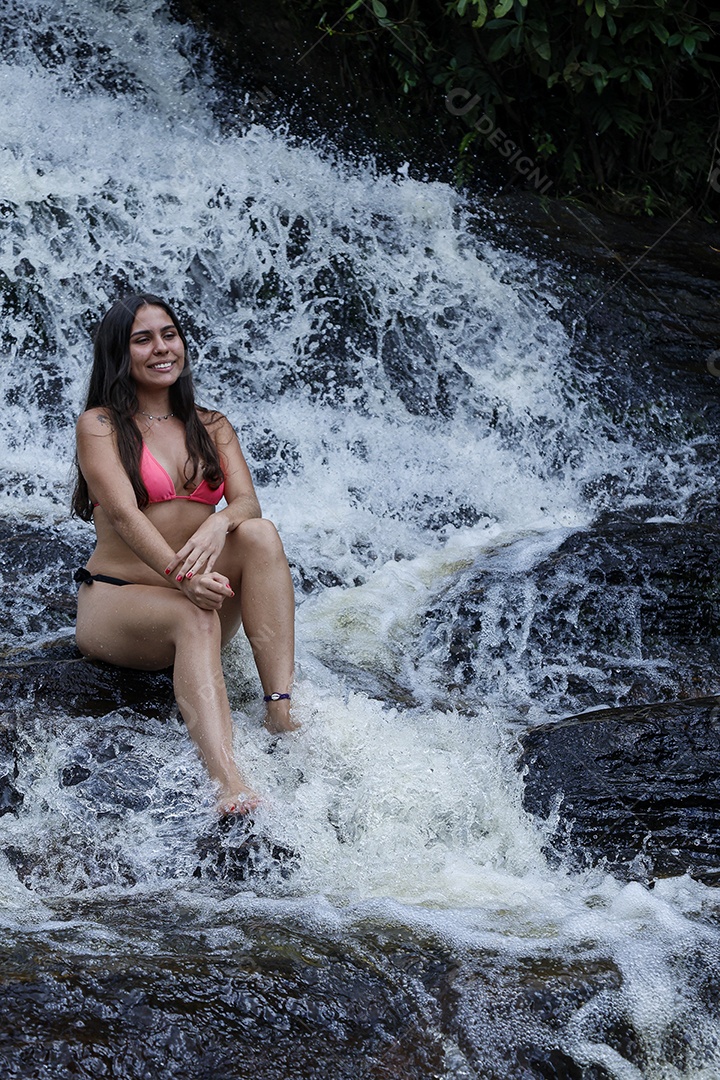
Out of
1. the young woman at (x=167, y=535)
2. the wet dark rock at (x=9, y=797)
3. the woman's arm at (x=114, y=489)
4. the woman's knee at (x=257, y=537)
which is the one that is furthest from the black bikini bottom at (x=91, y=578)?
the wet dark rock at (x=9, y=797)

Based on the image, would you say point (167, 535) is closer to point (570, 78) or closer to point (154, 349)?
point (154, 349)

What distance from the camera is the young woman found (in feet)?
11.4

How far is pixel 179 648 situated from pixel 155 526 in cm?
46

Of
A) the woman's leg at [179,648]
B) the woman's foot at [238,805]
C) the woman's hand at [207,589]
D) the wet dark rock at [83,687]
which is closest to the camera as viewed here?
the woman's foot at [238,805]

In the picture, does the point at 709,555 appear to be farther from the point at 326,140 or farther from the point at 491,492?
the point at 326,140

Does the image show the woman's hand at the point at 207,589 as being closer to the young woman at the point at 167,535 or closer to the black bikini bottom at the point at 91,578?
the young woman at the point at 167,535

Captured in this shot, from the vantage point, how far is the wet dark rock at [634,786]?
328cm

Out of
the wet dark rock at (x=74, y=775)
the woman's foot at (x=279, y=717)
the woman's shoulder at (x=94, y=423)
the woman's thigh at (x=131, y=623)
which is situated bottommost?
the wet dark rock at (x=74, y=775)

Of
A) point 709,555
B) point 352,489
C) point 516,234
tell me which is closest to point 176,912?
point 709,555

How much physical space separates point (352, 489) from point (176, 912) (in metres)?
3.50

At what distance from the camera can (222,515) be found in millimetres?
3654

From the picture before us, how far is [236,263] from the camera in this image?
6.91 meters

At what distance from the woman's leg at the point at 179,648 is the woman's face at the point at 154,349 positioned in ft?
2.17

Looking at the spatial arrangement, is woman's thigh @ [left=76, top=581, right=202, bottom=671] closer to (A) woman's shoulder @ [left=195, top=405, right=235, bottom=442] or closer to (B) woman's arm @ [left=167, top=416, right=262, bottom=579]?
(B) woman's arm @ [left=167, top=416, right=262, bottom=579]
